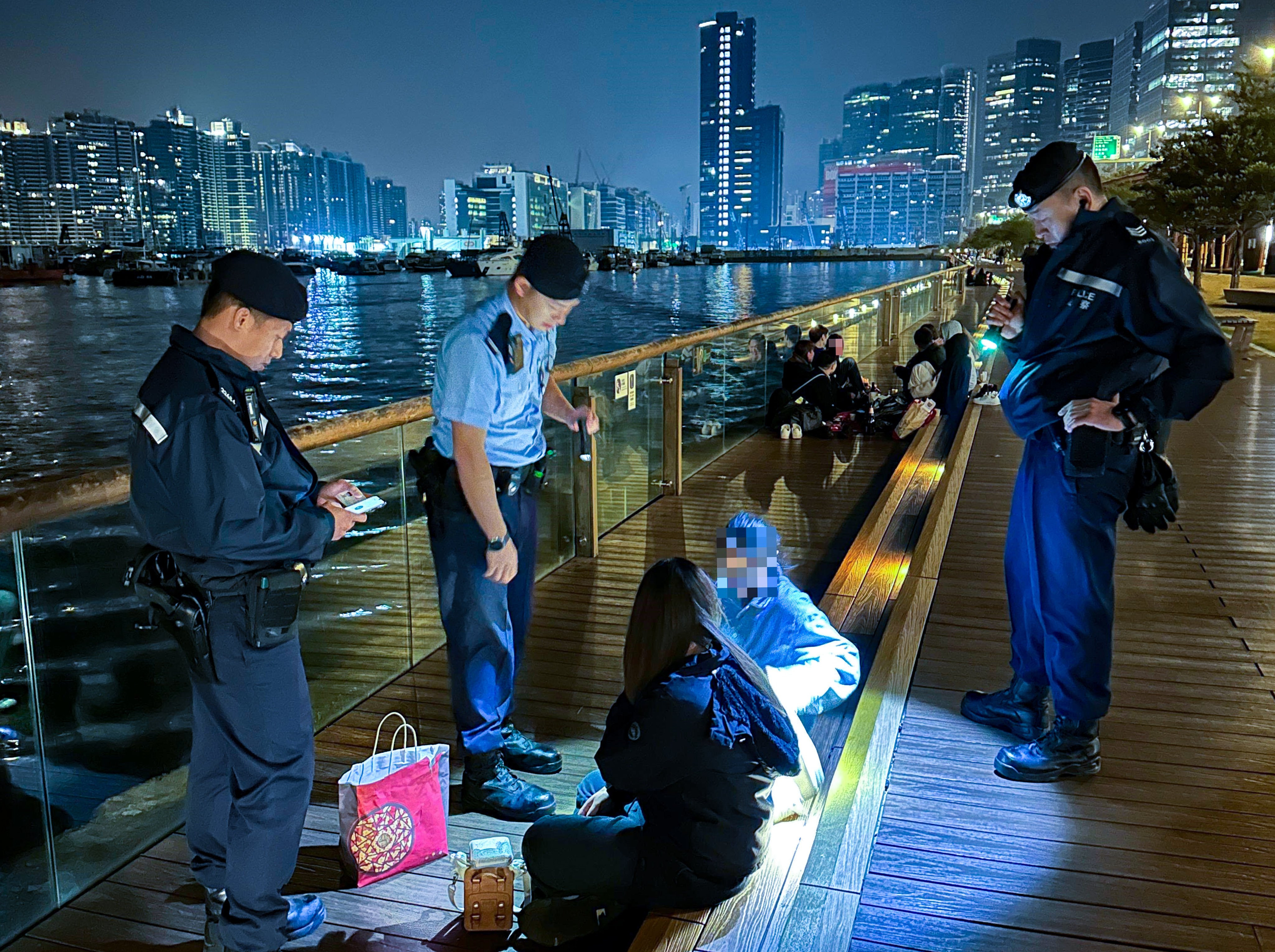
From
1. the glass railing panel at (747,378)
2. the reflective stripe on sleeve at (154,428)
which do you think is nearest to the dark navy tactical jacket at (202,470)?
the reflective stripe on sleeve at (154,428)

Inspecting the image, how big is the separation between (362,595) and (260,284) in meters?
2.19

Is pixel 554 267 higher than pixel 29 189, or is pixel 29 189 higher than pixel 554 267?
pixel 29 189

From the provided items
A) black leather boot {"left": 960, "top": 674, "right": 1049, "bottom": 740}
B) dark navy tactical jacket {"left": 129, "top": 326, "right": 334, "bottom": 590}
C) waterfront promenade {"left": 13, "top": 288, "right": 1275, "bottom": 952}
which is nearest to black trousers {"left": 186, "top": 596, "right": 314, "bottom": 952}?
dark navy tactical jacket {"left": 129, "top": 326, "right": 334, "bottom": 590}

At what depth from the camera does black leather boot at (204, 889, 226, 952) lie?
2.25 meters

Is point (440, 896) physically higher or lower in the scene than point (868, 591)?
lower

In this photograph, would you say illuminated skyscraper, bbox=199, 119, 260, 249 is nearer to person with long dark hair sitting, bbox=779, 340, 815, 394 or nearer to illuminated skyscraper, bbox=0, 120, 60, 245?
illuminated skyscraper, bbox=0, 120, 60, 245

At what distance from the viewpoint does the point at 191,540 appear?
198cm

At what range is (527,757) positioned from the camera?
321cm

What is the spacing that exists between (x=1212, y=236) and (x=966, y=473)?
2798 cm

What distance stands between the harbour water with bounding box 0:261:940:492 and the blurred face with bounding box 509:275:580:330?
36.2 inches

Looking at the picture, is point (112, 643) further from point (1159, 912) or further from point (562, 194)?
point (562, 194)

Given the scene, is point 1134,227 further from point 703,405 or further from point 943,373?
point 943,373

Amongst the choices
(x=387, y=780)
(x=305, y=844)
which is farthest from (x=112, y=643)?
(x=387, y=780)

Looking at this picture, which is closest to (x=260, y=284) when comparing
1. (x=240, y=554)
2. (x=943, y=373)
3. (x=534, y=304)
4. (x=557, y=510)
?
(x=240, y=554)
